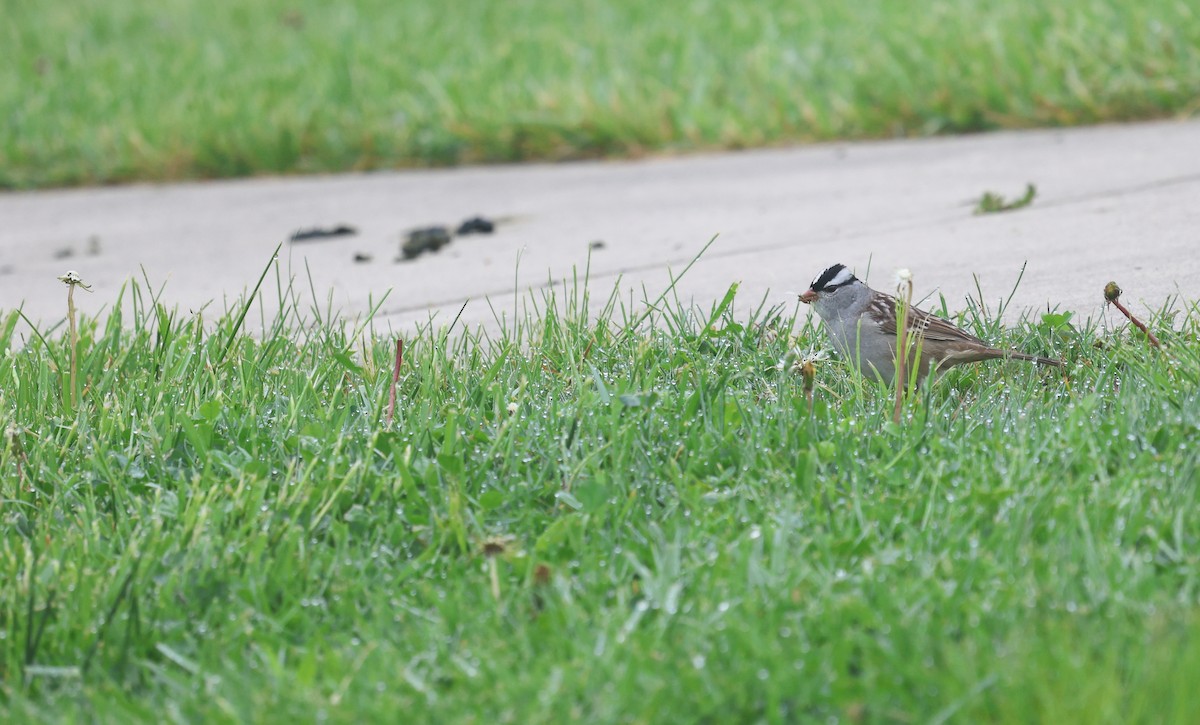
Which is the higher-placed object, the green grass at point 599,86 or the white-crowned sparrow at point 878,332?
Answer: the green grass at point 599,86

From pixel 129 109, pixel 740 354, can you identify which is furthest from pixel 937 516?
pixel 129 109

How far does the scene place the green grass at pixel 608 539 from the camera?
2.69 m

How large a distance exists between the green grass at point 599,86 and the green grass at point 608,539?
4009mm

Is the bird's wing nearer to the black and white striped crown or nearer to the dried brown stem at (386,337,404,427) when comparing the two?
the black and white striped crown

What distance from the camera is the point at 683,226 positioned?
6.87 metres

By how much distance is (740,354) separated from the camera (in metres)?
4.46

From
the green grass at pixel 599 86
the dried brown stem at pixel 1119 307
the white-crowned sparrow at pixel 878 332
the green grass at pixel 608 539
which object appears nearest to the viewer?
the green grass at pixel 608 539

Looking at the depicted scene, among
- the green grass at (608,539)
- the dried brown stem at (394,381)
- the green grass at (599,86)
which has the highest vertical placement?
the green grass at (599,86)

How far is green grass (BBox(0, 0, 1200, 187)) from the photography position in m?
8.15

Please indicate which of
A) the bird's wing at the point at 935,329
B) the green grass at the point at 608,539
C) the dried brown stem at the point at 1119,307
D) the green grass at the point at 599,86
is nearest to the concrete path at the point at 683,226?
the green grass at the point at 599,86

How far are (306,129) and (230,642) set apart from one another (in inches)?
267

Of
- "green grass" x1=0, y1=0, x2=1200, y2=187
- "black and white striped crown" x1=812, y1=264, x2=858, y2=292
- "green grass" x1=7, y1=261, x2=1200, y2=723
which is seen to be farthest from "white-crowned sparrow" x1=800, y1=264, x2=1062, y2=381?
"green grass" x1=0, y1=0, x2=1200, y2=187

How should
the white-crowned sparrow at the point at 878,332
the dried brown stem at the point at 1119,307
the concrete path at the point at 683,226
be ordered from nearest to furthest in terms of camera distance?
the dried brown stem at the point at 1119,307, the white-crowned sparrow at the point at 878,332, the concrete path at the point at 683,226

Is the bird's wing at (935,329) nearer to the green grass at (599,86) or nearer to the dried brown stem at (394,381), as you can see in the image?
the dried brown stem at (394,381)
